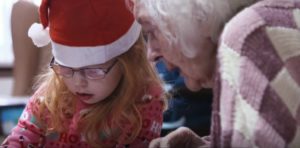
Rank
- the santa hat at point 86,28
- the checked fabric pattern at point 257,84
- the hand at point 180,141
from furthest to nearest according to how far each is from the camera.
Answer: the santa hat at point 86,28 < the hand at point 180,141 < the checked fabric pattern at point 257,84

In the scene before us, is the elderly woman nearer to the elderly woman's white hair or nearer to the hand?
the elderly woman's white hair

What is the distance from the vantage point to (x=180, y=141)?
860 mm

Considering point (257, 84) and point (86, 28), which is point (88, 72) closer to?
point (86, 28)

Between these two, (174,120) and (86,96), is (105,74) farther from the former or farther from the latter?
(174,120)

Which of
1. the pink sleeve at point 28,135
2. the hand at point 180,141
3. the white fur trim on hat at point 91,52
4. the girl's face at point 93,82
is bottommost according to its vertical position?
the pink sleeve at point 28,135

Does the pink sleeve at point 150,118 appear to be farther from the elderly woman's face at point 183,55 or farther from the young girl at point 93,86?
the elderly woman's face at point 183,55

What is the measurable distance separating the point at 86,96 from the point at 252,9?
508 millimetres

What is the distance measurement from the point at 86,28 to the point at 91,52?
0.18 feet

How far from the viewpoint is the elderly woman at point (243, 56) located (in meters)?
0.60

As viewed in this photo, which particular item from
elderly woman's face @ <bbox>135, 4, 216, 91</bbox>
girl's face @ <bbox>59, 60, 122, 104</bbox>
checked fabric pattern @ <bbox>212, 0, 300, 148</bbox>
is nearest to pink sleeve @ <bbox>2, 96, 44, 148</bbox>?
girl's face @ <bbox>59, 60, 122, 104</bbox>

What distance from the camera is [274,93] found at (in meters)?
0.61

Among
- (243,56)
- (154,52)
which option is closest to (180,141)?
(154,52)

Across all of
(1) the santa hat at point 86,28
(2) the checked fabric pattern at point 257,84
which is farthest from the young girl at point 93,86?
(2) the checked fabric pattern at point 257,84

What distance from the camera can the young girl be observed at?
0.97 m
